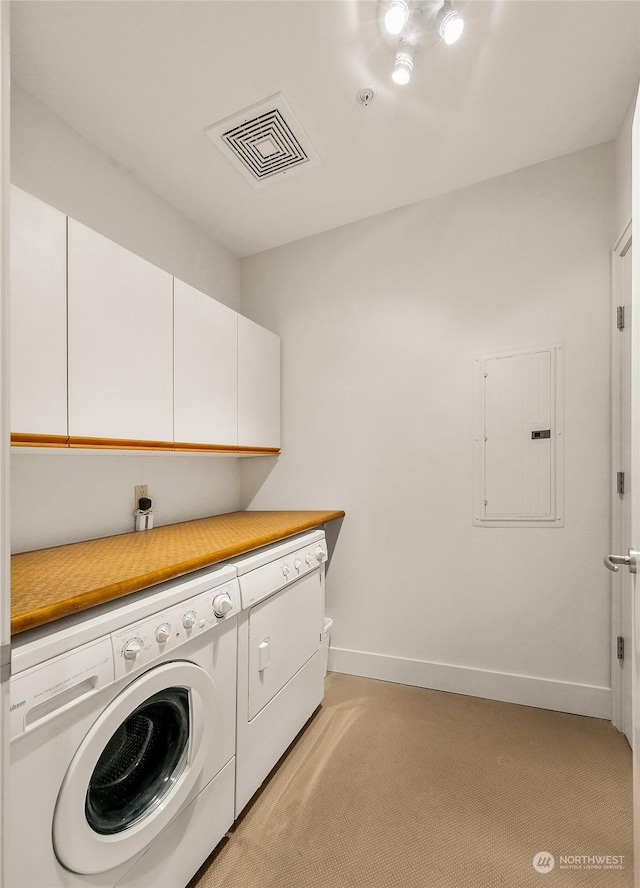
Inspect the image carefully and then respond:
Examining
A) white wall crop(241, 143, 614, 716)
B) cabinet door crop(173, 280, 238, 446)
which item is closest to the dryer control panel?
white wall crop(241, 143, 614, 716)

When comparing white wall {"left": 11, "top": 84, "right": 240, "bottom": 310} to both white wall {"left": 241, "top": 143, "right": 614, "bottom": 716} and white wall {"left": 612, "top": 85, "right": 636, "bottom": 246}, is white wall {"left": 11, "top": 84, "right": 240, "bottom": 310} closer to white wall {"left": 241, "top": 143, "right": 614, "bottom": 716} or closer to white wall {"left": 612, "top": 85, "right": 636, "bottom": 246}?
white wall {"left": 241, "top": 143, "right": 614, "bottom": 716}

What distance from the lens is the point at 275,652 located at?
161 centimetres

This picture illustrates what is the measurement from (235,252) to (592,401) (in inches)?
91.5

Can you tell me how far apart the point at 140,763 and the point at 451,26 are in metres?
2.40

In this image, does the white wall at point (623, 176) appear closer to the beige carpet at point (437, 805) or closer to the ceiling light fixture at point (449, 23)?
the ceiling light fixture at point (449, 23)

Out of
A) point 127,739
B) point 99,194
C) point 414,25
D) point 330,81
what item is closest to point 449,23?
point 414,25

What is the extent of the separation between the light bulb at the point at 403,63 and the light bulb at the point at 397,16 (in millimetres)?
90

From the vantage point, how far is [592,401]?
1.96 m

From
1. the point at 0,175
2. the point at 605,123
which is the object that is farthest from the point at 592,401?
the point at 0,175

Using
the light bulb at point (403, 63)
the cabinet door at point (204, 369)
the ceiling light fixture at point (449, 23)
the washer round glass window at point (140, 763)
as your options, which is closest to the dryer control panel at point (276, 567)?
the washer round glass window at point (140, 763)

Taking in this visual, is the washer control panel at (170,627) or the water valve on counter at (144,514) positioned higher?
the water valve on counter at (144,514)

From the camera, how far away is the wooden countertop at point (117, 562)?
93cm

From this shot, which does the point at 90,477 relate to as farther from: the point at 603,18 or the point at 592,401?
the point at 603,18

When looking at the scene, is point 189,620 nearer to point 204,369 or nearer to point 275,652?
point 275,652
